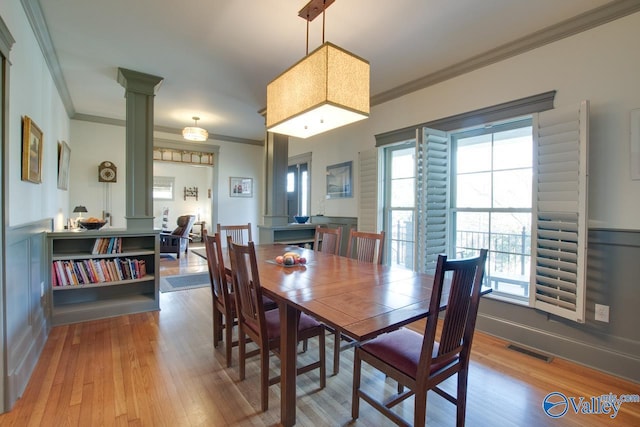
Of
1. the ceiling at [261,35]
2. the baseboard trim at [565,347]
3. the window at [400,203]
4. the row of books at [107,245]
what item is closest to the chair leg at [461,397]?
the baseboard trim at [565,347]

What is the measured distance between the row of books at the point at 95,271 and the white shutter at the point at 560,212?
3.91 metres

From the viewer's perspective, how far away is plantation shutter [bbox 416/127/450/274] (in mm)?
3191

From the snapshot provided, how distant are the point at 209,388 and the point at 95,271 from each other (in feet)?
6.79

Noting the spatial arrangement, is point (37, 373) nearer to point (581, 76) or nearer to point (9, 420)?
point (9, 420)

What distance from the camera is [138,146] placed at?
3.42 metres

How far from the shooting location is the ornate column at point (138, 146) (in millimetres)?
3393

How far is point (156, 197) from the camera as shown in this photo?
920 cm

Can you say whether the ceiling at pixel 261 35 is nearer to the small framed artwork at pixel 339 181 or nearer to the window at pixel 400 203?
the window at pixel 400 203

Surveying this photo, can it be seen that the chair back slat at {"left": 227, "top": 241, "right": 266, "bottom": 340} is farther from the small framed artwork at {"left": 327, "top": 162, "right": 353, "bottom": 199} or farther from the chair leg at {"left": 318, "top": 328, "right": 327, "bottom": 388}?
the small framed artwork at {"left": 327, "top": 162, "right": 353, "bottom": 199}

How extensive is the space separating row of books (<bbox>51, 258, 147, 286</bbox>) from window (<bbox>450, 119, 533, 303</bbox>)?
11.6ft

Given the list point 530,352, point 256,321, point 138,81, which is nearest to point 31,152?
point 138,81

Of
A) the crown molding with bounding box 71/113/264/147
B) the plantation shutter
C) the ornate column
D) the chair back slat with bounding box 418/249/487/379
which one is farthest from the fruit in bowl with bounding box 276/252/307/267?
the crown molding with bounding box 71/113/264/147

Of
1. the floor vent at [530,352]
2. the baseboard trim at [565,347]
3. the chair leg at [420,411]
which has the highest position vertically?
the chair leg at [420,411]

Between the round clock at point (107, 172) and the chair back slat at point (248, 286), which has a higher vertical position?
the round clock at point (107, 172)
